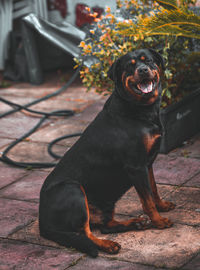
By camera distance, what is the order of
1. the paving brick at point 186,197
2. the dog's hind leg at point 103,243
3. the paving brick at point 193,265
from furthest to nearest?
the paving brick at point 186,197 < the dog's hind leg at point 103,243 < the paving brick at point 193,265

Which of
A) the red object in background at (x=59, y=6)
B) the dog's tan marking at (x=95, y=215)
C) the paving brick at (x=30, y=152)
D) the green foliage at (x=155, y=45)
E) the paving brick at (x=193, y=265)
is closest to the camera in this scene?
the paving brick at (x=193, y=265)

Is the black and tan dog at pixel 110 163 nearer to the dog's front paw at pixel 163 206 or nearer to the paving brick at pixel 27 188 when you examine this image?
the dog's front paw at pixel 163 206

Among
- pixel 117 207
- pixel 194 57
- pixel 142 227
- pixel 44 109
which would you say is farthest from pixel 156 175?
pixel 44 109

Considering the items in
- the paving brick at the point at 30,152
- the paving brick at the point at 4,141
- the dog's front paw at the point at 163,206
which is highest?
the dog's front paw at the point at 163,206

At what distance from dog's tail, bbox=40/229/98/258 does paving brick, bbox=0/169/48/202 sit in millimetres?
1077

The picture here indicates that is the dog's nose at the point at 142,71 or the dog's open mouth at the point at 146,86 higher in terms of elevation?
the dog's nose at the point at 142,71

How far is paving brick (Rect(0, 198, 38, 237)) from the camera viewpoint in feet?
14.4

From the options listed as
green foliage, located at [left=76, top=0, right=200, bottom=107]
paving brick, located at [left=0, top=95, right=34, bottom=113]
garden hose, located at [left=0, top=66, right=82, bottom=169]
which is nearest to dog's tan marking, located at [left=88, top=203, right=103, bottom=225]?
garden hose, located at [left=0, top=66, right=82, bottom=169]

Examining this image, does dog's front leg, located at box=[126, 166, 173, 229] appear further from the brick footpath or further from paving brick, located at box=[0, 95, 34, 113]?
paving brick, located at box=[0, 95, 34, 113]

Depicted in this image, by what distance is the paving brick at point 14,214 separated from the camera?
14.4 feet

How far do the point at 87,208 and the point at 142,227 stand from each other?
1.94 ft

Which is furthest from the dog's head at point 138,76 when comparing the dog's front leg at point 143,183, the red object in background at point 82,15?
the red object in background at point 82,15

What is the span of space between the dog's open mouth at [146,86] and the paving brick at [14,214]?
65.3 inches

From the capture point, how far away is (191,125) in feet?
21.0
